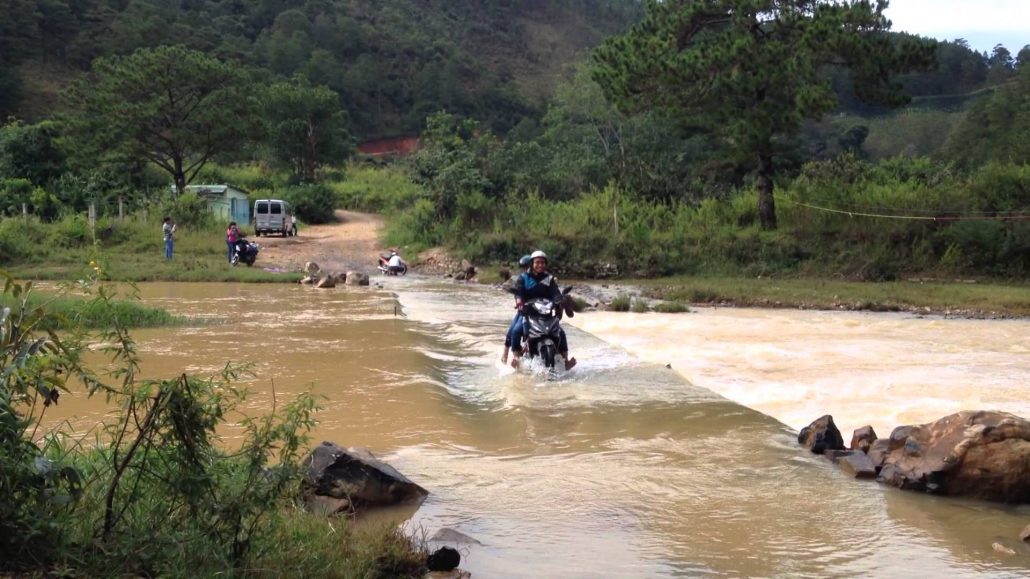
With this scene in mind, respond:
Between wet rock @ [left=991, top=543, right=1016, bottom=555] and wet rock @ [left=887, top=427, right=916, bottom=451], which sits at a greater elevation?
wet rock @ [left=887, top=427, right=916, bottom=451]

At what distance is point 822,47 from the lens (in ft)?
83.5

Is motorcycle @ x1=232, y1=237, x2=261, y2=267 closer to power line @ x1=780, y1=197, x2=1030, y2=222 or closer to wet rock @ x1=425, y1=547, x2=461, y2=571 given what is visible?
power line @ x1=780, y1=197, x2=1030, y2=222

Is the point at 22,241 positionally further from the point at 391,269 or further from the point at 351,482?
the point at 351,482

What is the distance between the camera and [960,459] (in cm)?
688

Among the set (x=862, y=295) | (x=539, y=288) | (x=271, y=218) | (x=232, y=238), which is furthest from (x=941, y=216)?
(x=271, y=218)

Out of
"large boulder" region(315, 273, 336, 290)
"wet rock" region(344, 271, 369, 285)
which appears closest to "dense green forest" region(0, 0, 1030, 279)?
"wet rock" region(344, 271, 369, 285)

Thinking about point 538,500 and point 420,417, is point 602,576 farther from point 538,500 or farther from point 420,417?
point 420,417

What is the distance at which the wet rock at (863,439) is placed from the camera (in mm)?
7995

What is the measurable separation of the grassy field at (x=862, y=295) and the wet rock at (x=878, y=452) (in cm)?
1242

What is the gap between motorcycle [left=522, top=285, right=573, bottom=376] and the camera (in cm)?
1141

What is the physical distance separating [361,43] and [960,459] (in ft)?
318

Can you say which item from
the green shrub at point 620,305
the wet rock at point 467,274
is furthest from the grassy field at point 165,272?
the green shrub at point 620,305

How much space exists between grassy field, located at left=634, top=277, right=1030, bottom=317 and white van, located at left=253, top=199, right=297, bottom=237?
864 inches

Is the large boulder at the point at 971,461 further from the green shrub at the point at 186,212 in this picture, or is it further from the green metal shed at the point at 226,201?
the green metal shed at the point at 226,201
